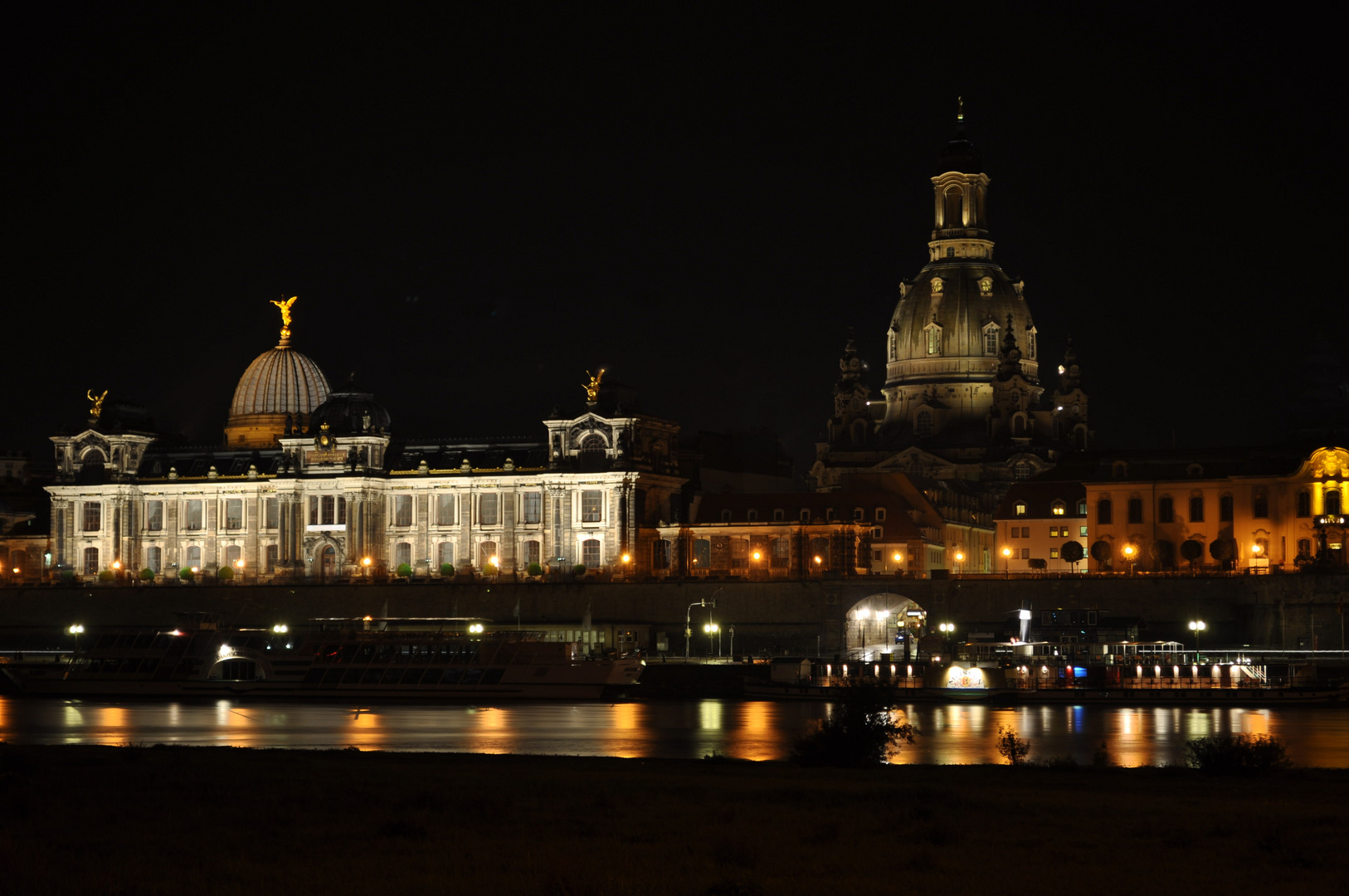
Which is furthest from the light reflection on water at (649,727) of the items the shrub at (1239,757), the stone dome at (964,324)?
the stone dome at (964,324)

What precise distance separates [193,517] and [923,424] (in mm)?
57684

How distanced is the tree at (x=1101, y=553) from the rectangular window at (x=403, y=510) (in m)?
44.3

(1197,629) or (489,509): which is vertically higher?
(489,509)

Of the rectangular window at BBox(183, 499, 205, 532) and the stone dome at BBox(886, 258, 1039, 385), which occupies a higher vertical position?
the stone dome at BBox(886, 258, 1039, 385)

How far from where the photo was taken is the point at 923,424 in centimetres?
15762

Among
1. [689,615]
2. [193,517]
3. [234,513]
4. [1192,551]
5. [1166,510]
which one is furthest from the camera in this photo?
[193,517]

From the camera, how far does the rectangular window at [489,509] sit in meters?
128

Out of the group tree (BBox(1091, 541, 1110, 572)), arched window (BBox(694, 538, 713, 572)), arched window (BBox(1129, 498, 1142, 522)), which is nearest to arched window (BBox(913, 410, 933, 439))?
arched window (BBox(694, 538, 713, 572))

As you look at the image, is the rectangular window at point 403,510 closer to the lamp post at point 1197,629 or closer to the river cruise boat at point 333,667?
the river cruise boat at point 333,667

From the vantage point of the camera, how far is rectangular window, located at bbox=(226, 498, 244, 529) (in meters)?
134

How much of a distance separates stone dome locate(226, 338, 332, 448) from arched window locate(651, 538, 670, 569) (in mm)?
36163

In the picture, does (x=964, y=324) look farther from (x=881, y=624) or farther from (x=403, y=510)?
(x=403, y=510)

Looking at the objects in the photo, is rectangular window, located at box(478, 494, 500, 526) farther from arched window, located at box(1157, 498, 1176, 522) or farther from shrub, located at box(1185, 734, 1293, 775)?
shrub, located at box(1185, 734, 1293, 775)

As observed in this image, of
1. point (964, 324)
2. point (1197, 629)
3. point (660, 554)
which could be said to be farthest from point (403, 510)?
point (1197, 629)
